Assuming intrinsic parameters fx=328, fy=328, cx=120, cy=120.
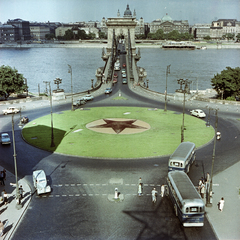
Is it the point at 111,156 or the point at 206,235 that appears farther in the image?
the point at 111,156

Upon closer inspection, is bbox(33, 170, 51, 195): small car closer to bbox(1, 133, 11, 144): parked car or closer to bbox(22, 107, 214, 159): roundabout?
bbox(22, 107, 214, 159): roundabout

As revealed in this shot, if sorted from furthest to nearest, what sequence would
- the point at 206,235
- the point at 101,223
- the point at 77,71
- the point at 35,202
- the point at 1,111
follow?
the point at 77,71 → the point at 1,111 → the point at 35,202 → the point at 101,223 → the point at 206,235

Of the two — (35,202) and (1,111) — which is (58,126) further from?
(35,202)

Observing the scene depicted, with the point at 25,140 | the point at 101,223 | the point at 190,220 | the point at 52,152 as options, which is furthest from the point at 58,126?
the point at 190,220

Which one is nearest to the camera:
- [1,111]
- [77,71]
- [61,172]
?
[61,172]

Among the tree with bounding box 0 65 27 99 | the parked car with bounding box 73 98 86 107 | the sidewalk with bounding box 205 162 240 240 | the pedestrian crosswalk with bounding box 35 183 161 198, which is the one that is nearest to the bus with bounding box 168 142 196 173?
the pedestrian crosswalk with bounding box 35 183 161 198

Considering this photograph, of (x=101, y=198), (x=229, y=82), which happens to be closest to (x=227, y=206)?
(x=101, y=198)

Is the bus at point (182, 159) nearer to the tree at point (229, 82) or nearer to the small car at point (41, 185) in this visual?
the small car at point (41, 185)
